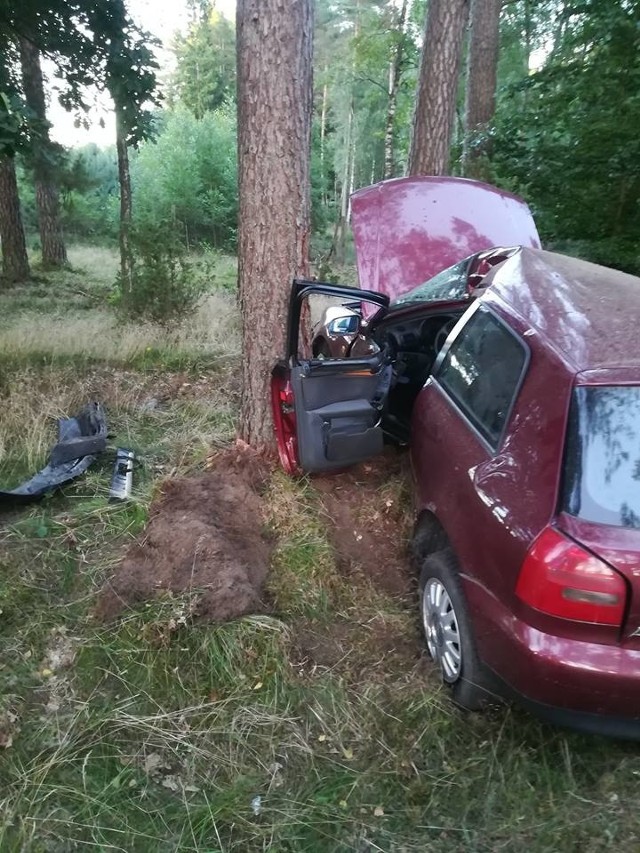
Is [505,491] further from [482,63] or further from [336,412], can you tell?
Result: [482,63]

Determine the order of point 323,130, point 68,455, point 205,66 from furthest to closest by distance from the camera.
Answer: point 205,66, point 323,130, point 68,455

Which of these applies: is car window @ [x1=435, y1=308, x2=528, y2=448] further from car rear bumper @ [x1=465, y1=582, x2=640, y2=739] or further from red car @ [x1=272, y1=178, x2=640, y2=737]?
car rear bumper @ [x1=465, y1=582, x2=640, y2=739]

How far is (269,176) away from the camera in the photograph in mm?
3910

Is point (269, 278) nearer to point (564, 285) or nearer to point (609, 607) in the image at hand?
point (564, 285)

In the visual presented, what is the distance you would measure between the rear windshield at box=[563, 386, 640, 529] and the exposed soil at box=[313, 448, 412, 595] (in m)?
1.50

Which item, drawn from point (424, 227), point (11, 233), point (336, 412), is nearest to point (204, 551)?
point (336, 412)

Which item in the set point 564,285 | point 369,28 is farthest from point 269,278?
point 369,28

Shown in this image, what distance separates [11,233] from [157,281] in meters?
6.39

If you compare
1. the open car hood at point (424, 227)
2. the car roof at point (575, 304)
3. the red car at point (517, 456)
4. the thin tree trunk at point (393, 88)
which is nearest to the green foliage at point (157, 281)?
the open car hood at point (424, 227)

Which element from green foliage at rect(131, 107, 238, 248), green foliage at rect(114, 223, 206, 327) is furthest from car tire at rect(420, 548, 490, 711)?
green foliage at rect(131, 107, 238, 248)

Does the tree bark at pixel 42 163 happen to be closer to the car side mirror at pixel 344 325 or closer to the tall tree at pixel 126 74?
the tall tree at pixel 126 74

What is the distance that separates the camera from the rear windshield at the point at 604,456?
2.12 metres

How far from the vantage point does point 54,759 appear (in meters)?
2.44

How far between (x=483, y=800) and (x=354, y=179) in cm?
3906
